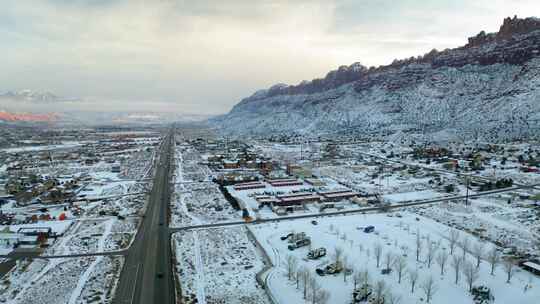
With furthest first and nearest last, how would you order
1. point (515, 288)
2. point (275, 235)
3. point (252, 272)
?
point (275, 235) → point (252, 272) → point (515, 288)

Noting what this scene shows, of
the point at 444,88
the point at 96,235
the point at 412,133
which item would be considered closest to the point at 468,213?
the point at 96,235

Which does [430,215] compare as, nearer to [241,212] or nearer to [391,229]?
[391,229]

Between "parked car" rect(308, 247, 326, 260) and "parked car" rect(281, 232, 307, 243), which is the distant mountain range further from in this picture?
"parked car" rect(308, 247, 326, 260)

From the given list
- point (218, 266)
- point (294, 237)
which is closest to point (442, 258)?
point (294, 237)

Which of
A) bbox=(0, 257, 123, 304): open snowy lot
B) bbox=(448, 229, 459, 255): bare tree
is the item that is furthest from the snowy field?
bbox=(0, 257, 123, 304): open snowy lot

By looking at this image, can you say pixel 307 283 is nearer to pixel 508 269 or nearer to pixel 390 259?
pixel 390 259
